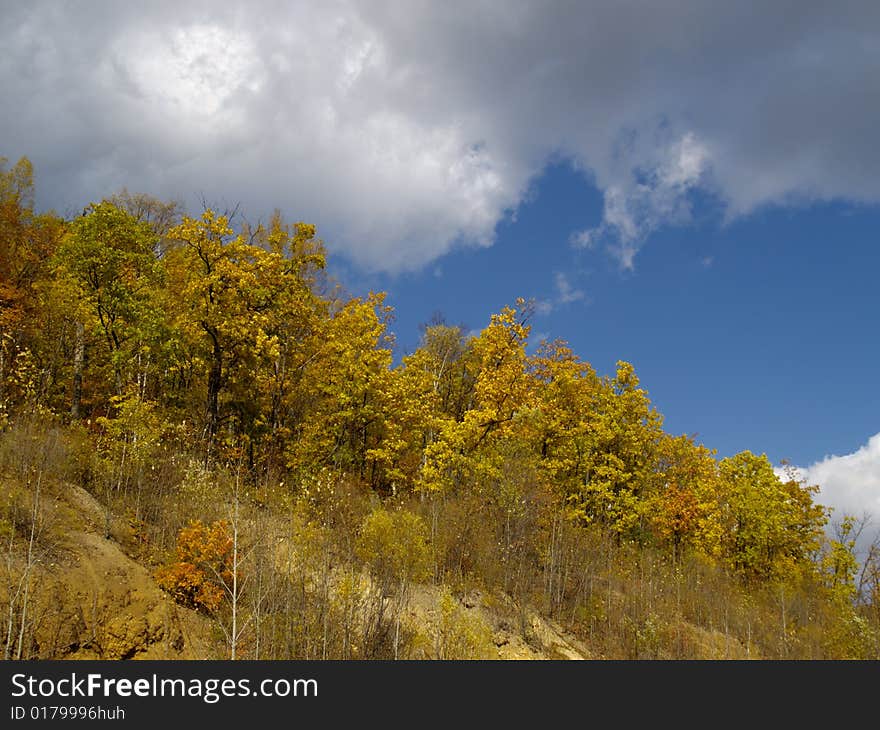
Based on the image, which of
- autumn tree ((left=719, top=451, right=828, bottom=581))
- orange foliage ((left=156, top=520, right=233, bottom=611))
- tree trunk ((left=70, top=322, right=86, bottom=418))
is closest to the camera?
orange foliage ((left=156, top=520, right=233, bottom=611))

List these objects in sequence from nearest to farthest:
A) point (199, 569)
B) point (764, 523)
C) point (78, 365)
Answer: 1. point (199, 569)
2. point (78, 365)
3. point (764, 523)

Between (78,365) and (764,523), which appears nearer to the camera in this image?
(78,365)

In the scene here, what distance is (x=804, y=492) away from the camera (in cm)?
4459

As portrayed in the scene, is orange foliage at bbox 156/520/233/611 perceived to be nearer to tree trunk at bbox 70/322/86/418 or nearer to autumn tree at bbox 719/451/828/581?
tree trunk at bbox 70/322/86/418

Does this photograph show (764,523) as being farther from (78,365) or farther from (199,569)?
(78,365)

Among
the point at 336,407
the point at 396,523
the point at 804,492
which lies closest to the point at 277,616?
the point at 396,523

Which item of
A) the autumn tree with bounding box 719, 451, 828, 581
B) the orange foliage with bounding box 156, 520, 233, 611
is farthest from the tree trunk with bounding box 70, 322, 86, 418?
the autumn tree with bounding box 719, 451, 828, 581

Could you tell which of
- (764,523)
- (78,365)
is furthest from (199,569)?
(764,523)

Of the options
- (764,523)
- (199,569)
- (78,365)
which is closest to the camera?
(199,569)

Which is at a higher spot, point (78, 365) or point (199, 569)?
point (78, 365)

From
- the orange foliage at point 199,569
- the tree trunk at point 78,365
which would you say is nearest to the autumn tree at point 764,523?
the orange foliage at point 199,569

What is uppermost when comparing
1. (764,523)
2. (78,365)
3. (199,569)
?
(78,365)
